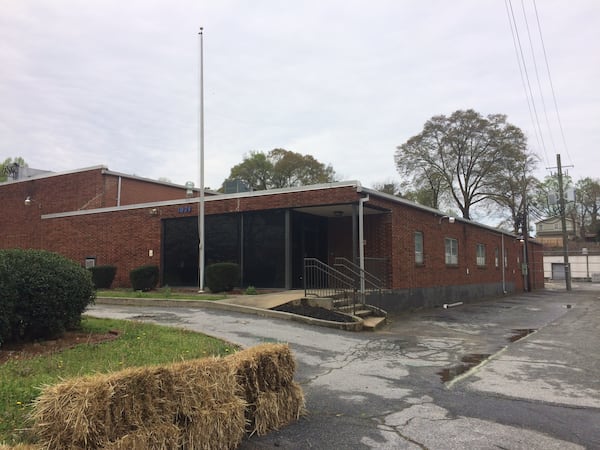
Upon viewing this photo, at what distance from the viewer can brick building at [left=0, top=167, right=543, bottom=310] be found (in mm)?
16172

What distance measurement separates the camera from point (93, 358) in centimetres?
636

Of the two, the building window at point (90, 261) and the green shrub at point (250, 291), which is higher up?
the building window at point (90, 261)

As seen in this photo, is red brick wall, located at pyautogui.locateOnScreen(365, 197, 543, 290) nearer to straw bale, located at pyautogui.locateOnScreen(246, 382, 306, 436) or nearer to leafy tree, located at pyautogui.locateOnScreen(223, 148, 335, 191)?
straw bale, located at pyautogui.locateOnScreen(246, 382, 306, 436)

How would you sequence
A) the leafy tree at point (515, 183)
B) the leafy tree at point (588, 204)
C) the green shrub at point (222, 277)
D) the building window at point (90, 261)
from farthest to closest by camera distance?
1. the leafy tree at point (588, 204)
2. the leafy tree at point (515, 183)
3. the building window at point (90, 261)
4. the green shrub at point (222, 277)

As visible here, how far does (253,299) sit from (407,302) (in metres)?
6.02

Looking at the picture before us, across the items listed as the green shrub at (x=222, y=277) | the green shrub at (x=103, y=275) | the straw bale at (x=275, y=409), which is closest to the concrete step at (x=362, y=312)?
the green shrub at (x=222, y=277)

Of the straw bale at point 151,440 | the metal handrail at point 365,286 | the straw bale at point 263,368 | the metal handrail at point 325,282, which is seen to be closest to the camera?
the straw bale at point 151,440

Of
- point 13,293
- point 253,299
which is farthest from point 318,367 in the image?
point 253,299

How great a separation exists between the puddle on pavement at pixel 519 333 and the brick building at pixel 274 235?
13.3 ft

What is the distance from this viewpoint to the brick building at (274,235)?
53.1ft

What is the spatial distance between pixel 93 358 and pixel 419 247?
1413cm

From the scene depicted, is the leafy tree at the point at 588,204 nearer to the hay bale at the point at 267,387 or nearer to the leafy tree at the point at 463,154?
the leafy tree at the point at 463,154

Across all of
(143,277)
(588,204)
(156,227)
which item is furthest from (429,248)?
(588,204)

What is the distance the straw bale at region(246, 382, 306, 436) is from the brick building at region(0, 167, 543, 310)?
33.1ft
